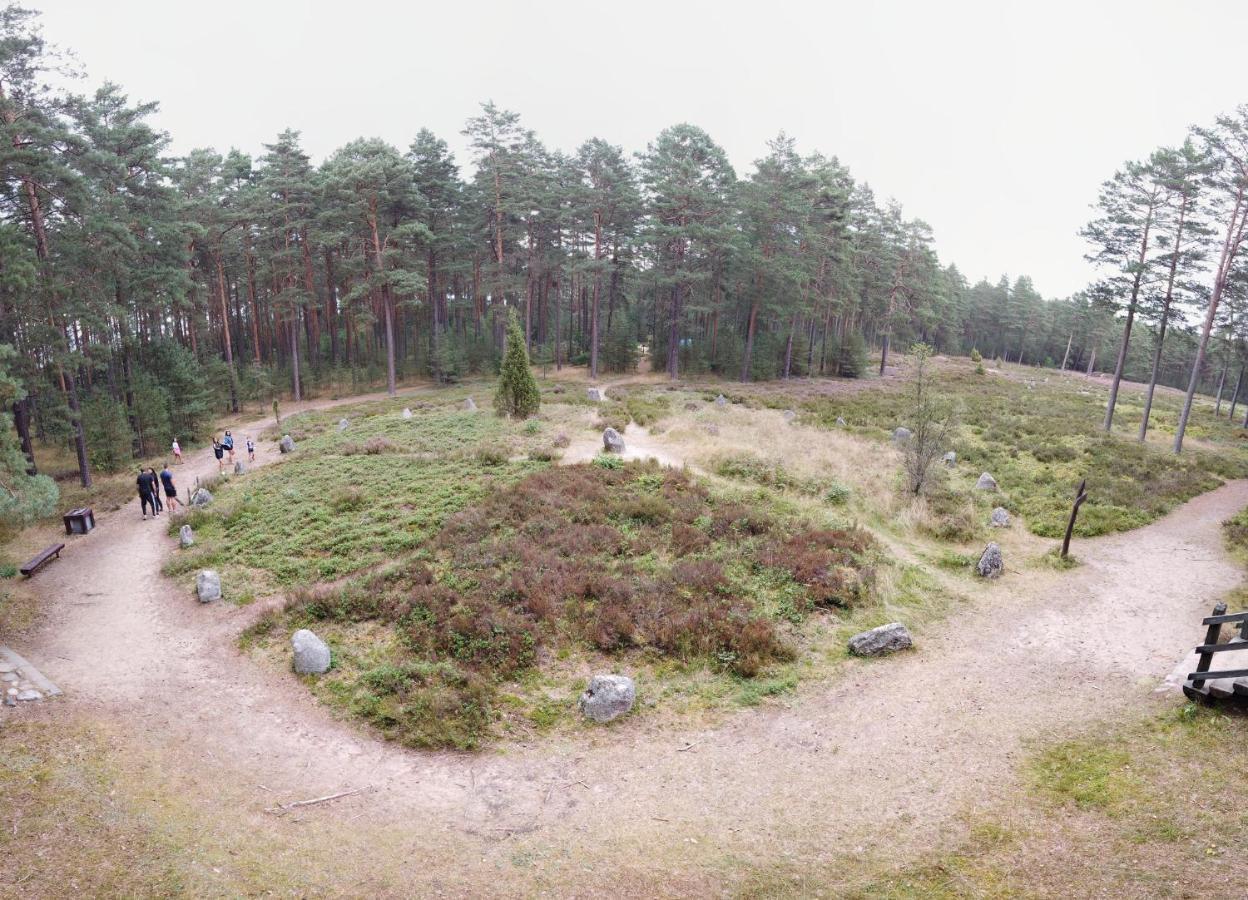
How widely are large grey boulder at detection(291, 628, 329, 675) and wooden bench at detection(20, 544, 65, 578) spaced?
34.2 feet

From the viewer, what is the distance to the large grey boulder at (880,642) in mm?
11352

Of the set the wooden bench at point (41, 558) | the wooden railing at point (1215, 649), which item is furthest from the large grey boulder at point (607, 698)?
the wooden bench at point (41, 558)

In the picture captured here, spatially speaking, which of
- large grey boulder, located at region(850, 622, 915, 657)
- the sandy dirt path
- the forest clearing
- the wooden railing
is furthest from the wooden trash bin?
the wooden railing

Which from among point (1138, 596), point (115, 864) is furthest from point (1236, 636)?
point (115, 864)

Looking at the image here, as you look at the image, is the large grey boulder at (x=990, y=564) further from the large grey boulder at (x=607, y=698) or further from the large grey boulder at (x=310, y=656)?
the large grey boulder at (x=310, y=656)

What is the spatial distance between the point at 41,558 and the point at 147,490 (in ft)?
13.0

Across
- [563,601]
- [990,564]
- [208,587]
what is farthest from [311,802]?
[990,564]

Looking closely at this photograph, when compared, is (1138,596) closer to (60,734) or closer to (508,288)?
(60,734)

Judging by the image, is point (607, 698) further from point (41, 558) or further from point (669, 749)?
point (41, 558)

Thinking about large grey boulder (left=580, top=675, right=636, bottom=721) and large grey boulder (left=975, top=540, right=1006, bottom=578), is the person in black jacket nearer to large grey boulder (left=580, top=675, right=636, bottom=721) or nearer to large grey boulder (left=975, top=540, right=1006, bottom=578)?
large grey boulder (left=580, top=675, right=636, bottom=721)

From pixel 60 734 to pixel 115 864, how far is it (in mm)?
3655

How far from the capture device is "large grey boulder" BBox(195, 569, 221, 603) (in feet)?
45.3

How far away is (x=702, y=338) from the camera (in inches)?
2020

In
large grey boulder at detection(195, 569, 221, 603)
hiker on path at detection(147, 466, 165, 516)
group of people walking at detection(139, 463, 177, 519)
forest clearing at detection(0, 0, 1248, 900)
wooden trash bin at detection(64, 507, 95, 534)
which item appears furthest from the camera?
hiker on path at detection(147, 466, 165, 516)
